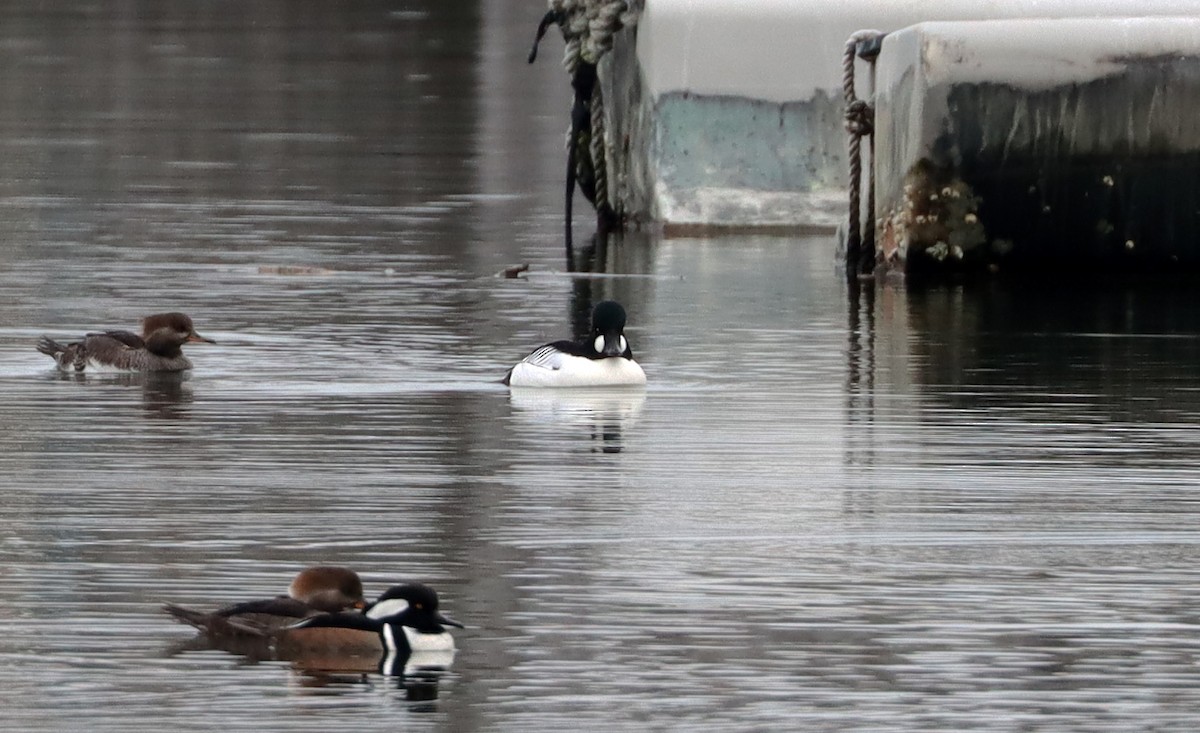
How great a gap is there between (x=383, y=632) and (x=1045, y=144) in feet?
39.2

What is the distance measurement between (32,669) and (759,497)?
365 centimetres

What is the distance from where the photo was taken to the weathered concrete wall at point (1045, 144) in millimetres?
19703

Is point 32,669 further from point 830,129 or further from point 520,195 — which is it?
point 520,195

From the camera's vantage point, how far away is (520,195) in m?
28.3

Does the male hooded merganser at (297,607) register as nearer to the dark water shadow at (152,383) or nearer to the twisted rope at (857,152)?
the dark water shadow at (152,383)

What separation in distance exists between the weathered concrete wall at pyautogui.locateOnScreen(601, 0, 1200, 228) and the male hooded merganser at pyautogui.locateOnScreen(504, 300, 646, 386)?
9253 mm

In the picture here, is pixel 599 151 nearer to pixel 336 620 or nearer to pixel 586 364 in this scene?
pixel 586 364

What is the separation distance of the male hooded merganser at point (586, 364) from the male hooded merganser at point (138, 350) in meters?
1.71

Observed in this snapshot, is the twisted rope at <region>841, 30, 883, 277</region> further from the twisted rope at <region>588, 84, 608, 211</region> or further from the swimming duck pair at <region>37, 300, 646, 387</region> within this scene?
the swimming duck pair at <region>37, 300, 646, 387</region>

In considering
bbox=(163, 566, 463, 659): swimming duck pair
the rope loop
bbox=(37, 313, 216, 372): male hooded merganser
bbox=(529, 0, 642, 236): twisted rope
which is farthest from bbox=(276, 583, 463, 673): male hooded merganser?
bbox=(529, 0, 642, 236): twisted rope

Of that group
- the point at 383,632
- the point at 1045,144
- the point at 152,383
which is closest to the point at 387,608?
the point at 383,632

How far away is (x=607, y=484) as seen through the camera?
38.6 feet

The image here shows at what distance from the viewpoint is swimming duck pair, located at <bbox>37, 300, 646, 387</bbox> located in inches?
577

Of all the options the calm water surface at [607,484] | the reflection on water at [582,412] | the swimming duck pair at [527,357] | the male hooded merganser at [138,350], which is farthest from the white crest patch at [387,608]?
the male hooded merganser at [138,350]
